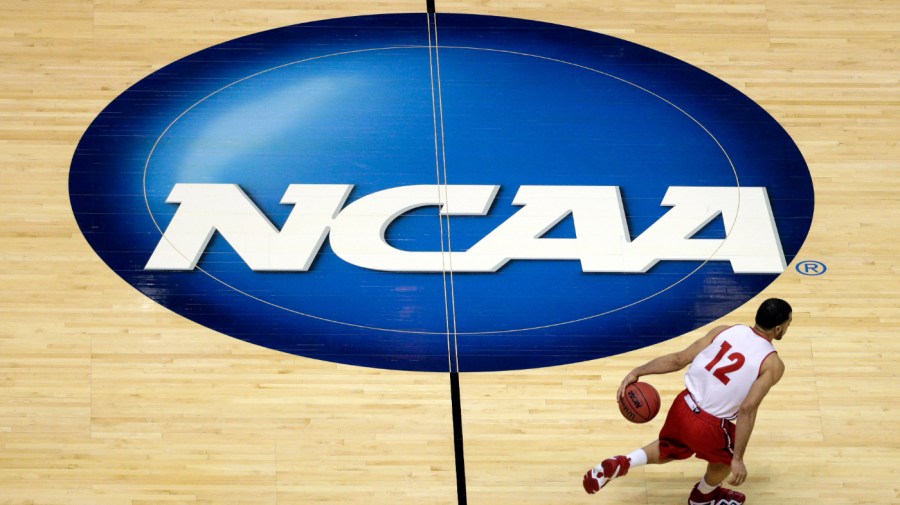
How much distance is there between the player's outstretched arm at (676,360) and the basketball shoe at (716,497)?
88 centimetres

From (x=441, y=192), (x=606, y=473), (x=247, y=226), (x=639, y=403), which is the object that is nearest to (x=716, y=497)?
(x=606, y=473)

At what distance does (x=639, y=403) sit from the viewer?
7.47 m

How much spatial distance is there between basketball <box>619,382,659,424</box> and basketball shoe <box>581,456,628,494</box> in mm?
288

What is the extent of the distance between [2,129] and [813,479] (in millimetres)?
6278

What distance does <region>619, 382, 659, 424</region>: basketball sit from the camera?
24.5ft

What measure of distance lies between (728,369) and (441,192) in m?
3.11

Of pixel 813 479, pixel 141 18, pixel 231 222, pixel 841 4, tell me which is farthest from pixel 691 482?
pixel 141 18

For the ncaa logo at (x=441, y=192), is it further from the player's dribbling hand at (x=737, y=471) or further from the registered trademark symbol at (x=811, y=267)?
the player's dribbling hand at (x=737, y=471)

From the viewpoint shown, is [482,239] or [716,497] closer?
[716,497]

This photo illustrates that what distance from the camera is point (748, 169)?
9.91 m

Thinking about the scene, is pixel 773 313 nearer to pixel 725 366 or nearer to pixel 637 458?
pixel 725 366

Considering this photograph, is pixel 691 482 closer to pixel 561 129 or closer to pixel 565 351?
pixel 565 351

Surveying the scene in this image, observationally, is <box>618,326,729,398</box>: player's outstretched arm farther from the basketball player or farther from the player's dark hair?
the player's dark hair

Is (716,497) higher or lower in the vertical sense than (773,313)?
lower
